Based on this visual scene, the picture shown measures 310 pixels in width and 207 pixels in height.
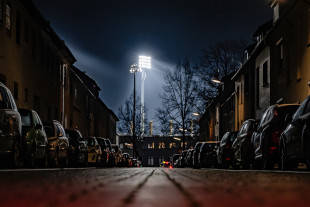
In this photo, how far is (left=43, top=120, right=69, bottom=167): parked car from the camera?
1894 cm

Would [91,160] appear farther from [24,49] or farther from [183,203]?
[183,203]

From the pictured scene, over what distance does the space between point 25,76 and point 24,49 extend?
4.71 feet

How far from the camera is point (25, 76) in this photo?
29703 mm

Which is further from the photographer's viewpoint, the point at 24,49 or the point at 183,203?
the point at 24,49

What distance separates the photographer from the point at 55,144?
19.3m

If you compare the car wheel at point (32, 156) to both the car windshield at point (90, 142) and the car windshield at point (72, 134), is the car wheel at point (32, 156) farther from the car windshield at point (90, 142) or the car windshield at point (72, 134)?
the car windshield at point (90, 142)

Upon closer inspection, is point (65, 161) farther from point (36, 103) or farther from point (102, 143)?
point (36, 103)

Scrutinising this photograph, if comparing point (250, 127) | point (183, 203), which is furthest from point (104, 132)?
point (183, 203)

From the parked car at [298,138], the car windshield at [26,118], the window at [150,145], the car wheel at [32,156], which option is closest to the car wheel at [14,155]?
the car wheel at [32,156]

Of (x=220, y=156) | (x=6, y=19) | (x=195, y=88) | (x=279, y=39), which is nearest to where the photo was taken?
(x=220, y=156)

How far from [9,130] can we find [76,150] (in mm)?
11191

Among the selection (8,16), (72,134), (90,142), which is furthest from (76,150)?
(8,16)

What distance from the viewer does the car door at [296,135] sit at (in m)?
11.8

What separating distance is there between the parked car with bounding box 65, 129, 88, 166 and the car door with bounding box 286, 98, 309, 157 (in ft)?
41.7
